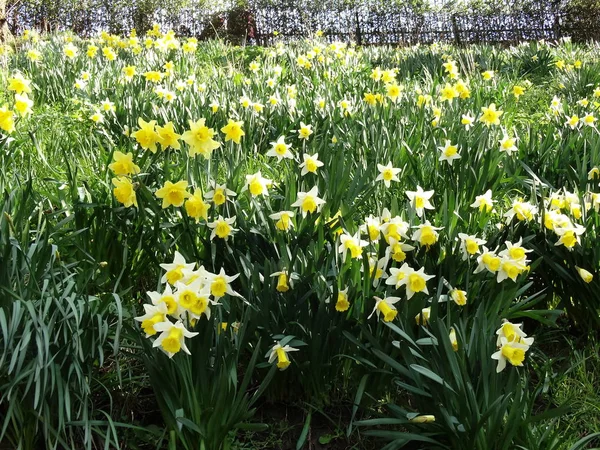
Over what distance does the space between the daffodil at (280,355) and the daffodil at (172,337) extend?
30 cm

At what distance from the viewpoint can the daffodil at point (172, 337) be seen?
1307 millimetres

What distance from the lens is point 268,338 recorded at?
1.61m

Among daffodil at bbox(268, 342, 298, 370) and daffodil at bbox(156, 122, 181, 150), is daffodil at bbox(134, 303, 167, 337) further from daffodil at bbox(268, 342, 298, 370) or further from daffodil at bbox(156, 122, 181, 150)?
daffodil at bbox(156, 122, 181, 150)

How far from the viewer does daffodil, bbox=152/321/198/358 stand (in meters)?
1.31

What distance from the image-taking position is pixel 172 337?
51.7 inches

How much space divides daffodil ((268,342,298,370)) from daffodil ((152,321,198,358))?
30 centimetres

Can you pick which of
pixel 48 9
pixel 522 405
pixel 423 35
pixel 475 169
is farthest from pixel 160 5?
pixel 522 405

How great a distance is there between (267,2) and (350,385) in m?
16.7

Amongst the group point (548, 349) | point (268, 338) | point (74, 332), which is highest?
point (74, 332)

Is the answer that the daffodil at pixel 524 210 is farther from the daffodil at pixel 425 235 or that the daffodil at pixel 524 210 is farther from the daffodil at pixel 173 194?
the daffodil at pixel 173 194

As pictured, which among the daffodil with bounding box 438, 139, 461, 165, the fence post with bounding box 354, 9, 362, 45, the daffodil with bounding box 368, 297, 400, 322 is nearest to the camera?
the daffodil with bounding box 368, 297, 400, 322

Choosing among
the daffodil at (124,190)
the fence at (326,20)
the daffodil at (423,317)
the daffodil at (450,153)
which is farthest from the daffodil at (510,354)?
the fence at (326,20)

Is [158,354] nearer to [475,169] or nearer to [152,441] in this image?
[152,441]

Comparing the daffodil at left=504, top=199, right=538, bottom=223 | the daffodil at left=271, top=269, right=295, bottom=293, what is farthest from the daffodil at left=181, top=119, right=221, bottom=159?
the daffodil at left=504, top=199, right=538, bottom=223
